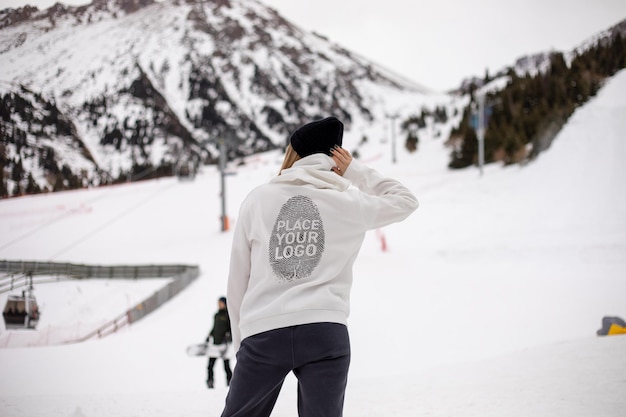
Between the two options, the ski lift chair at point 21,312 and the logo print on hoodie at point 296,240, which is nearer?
the logo print on hoodie at point 296,240

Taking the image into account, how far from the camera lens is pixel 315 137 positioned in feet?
5.85

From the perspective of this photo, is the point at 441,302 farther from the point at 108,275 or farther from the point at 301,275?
the point at 108,275

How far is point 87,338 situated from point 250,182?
16.3 m

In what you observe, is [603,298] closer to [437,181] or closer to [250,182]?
[437,181]

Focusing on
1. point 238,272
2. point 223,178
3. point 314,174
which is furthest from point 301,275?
point 223,178

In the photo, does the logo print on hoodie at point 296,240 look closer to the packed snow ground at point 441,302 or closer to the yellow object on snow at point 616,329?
the packed snow ground at point 441,302

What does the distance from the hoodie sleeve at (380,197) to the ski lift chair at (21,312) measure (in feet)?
13.8

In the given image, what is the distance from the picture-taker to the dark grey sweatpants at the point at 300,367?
1.57 metres

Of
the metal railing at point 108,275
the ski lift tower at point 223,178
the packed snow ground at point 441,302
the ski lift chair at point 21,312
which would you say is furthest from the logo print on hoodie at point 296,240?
the ski lift tower at point 223,178

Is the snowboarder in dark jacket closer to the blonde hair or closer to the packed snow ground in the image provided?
the packed snow ground

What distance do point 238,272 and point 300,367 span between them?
0.42 meters

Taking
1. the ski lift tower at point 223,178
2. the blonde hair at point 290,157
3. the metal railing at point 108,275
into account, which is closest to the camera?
the blonde hair at point 290,157

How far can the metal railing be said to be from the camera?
4.73m

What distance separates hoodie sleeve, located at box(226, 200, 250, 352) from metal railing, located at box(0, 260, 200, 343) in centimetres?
369
